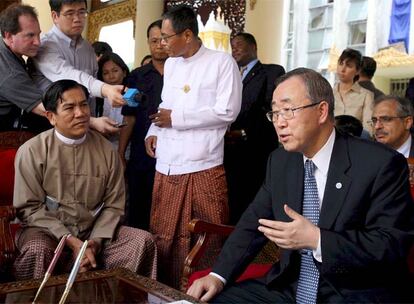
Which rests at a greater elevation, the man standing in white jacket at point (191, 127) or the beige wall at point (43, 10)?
the beige wall at point (43, 10)

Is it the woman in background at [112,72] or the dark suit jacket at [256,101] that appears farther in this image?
the woman in background at [112,72]

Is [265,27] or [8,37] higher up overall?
[265,27]

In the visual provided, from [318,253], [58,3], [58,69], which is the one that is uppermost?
[58,3]

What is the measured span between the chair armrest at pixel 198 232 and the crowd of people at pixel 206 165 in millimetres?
186

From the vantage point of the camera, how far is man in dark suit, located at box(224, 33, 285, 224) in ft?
12.0

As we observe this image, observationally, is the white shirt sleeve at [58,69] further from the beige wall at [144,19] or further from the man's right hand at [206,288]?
the beige wall at [144,19]

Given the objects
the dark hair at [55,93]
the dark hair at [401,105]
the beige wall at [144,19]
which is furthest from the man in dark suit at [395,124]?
the beige wall at [144,19]

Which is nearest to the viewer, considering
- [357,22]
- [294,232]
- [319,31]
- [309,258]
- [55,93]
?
[294,232]

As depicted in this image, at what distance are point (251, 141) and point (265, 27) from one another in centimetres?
252

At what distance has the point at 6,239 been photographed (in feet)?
7.51

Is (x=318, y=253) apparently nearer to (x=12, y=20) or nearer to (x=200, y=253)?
(x=200, y=253)

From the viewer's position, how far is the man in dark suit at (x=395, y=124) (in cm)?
298

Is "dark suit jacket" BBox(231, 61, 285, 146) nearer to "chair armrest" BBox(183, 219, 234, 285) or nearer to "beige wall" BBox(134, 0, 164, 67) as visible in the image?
"chair armrest" BBox(183, 219, 234, 285)

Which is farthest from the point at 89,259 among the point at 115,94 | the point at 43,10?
the point at 43,10
